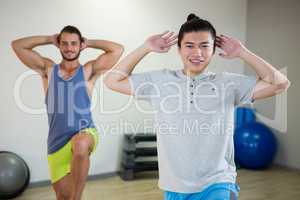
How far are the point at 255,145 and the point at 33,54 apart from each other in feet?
9.89

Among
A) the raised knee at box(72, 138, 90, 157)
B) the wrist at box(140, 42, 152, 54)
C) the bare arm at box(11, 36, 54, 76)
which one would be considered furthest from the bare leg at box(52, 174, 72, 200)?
the wrist at box(140, 42, 152, 54)

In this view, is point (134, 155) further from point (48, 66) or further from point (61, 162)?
point (48, 66)

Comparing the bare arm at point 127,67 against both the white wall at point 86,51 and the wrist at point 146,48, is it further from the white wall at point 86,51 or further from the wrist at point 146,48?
the white wall at point 86,51

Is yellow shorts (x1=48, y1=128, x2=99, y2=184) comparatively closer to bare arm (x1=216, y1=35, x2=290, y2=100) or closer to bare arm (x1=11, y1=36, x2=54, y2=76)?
bare arm (x1=11, y1=36, x2=54, y2=76)

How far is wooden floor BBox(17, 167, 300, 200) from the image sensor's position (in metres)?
3.71

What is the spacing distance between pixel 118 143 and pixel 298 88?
2418 millimetres

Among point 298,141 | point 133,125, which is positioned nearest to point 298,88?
point 298,141

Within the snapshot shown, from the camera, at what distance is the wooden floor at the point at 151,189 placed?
3713 millimetres

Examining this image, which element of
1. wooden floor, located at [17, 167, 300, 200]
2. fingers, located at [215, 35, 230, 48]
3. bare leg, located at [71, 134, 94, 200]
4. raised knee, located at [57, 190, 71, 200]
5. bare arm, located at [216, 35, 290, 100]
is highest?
fingers, located at [215, 35, 230, 48]

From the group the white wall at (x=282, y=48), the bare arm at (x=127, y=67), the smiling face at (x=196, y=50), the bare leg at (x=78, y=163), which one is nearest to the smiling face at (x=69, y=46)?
the bare leg at (x=78, y=163)

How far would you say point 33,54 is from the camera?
123 inches

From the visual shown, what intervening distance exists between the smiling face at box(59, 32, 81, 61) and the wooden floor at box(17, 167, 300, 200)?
145cm

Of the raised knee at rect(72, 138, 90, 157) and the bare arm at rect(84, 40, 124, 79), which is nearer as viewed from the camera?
the raised knee at rect(72, 138, 90, 157)

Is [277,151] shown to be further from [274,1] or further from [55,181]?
[55,181]
